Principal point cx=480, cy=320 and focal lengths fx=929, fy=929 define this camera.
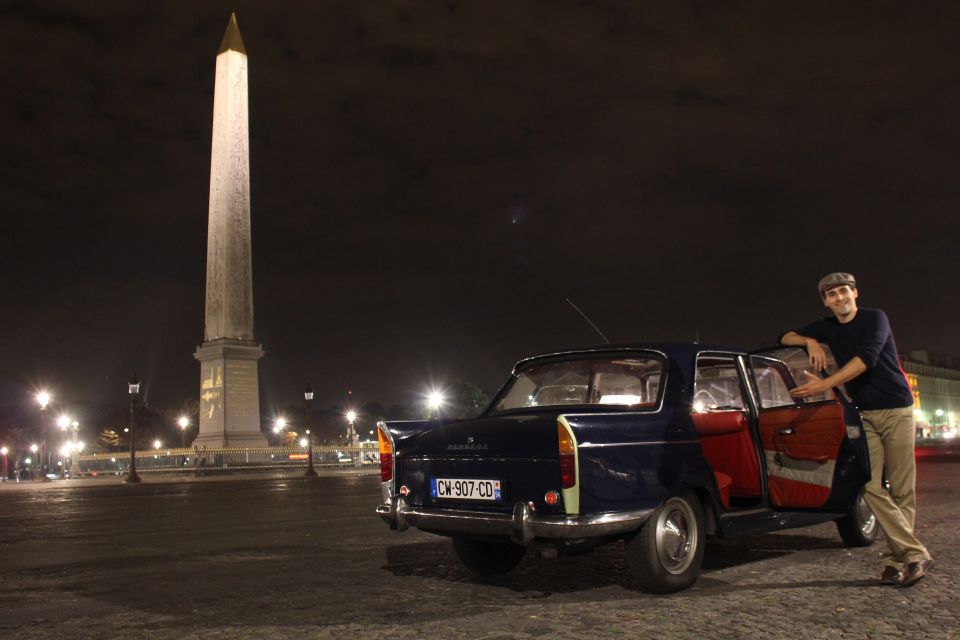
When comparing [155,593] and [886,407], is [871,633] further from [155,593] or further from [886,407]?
[155,593]

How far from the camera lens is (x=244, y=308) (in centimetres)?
3853

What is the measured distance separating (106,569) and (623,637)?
4.97m

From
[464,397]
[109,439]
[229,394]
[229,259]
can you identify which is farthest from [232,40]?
[109,439]

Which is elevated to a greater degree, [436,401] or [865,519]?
[436,401]

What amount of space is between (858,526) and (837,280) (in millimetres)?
2561

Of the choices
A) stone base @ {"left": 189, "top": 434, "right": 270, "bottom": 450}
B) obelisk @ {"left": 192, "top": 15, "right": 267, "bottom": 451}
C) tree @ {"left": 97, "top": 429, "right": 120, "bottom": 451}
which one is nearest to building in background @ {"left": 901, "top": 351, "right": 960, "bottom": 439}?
tree @ {"left": 97, "top": 429, "right": 120, "bottom": 451}

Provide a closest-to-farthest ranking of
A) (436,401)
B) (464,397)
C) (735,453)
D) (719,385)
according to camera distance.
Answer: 1. (735,453)
2. (719,385)
3. (436,401)
4. (464,397)

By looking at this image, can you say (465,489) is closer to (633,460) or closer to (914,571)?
(633,460)

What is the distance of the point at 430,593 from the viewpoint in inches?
232

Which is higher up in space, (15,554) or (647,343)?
(647,343)

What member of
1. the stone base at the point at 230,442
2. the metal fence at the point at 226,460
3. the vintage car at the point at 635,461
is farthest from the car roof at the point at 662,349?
the stone base at the point at 230,442

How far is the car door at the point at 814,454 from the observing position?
6.17 metres

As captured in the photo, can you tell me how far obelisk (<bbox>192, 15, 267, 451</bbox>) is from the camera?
125ft

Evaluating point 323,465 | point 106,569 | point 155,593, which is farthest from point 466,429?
point 323,465
